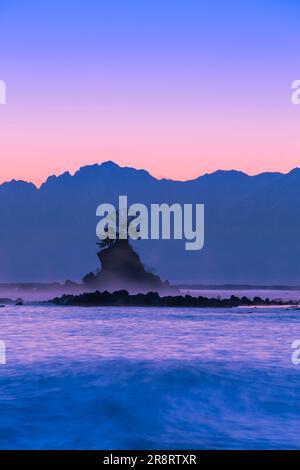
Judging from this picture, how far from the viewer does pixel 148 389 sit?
1394cm

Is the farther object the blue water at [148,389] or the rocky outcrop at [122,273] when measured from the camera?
the rocky outcrop at [122,273]

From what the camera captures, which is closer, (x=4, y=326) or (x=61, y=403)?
(x=61, y=403)

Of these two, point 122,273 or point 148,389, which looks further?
point 122,273

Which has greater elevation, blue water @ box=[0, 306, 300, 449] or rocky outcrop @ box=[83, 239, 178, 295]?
rocky outcrop @ box=[83, 239, 178, 295]

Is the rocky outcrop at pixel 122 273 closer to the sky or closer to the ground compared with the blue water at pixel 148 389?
closer to the sky

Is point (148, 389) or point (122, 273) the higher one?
point (122, 273)

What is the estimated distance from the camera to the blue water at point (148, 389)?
10.4 m

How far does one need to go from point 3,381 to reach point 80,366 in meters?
2.35

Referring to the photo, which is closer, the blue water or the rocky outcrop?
the blue water

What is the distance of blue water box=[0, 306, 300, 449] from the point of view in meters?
10.4

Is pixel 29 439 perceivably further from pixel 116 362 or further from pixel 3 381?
pixel 116 362
